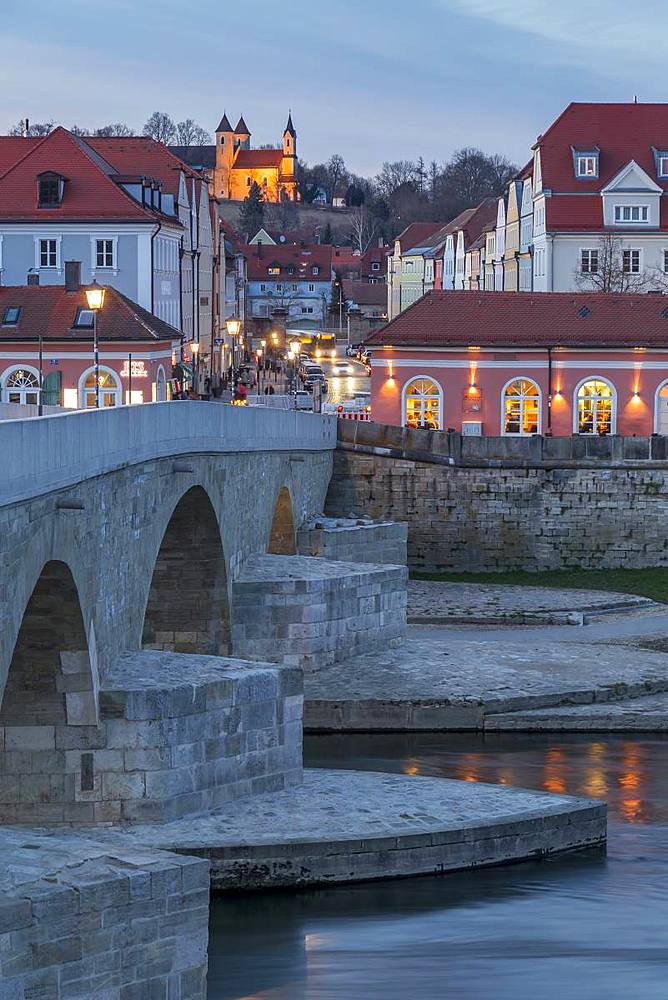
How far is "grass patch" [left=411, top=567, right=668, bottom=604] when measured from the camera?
165 feet

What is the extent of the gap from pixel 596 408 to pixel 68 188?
18857 mm

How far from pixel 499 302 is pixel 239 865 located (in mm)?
39316

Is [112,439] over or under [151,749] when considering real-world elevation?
over

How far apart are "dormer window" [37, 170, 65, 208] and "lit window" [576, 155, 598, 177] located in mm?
21046

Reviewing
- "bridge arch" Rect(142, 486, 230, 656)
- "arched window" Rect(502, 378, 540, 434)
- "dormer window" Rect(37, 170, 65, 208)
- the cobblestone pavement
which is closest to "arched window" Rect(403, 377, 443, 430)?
"arched window" Rect(502, 378, 540, 434)

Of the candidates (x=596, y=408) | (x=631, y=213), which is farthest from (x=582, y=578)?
(x=631, y=213)

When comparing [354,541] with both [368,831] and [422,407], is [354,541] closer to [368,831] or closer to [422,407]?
[422,407]

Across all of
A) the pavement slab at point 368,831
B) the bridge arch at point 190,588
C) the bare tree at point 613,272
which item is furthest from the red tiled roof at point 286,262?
the pavement slab at point 368,831

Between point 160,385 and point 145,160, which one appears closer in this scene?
point 160,385

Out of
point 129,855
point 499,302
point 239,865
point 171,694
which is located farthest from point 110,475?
point 499,302

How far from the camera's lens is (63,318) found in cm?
5356

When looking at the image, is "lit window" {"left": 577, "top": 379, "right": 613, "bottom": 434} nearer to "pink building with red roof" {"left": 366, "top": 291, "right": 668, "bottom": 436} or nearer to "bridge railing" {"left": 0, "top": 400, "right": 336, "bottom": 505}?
"pink building with red roof" {"left": 366, "top": 291, "right": 668, "bottom": 436}

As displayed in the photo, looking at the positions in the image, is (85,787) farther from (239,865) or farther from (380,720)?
(380,720)

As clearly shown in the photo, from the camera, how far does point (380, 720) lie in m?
33.1
